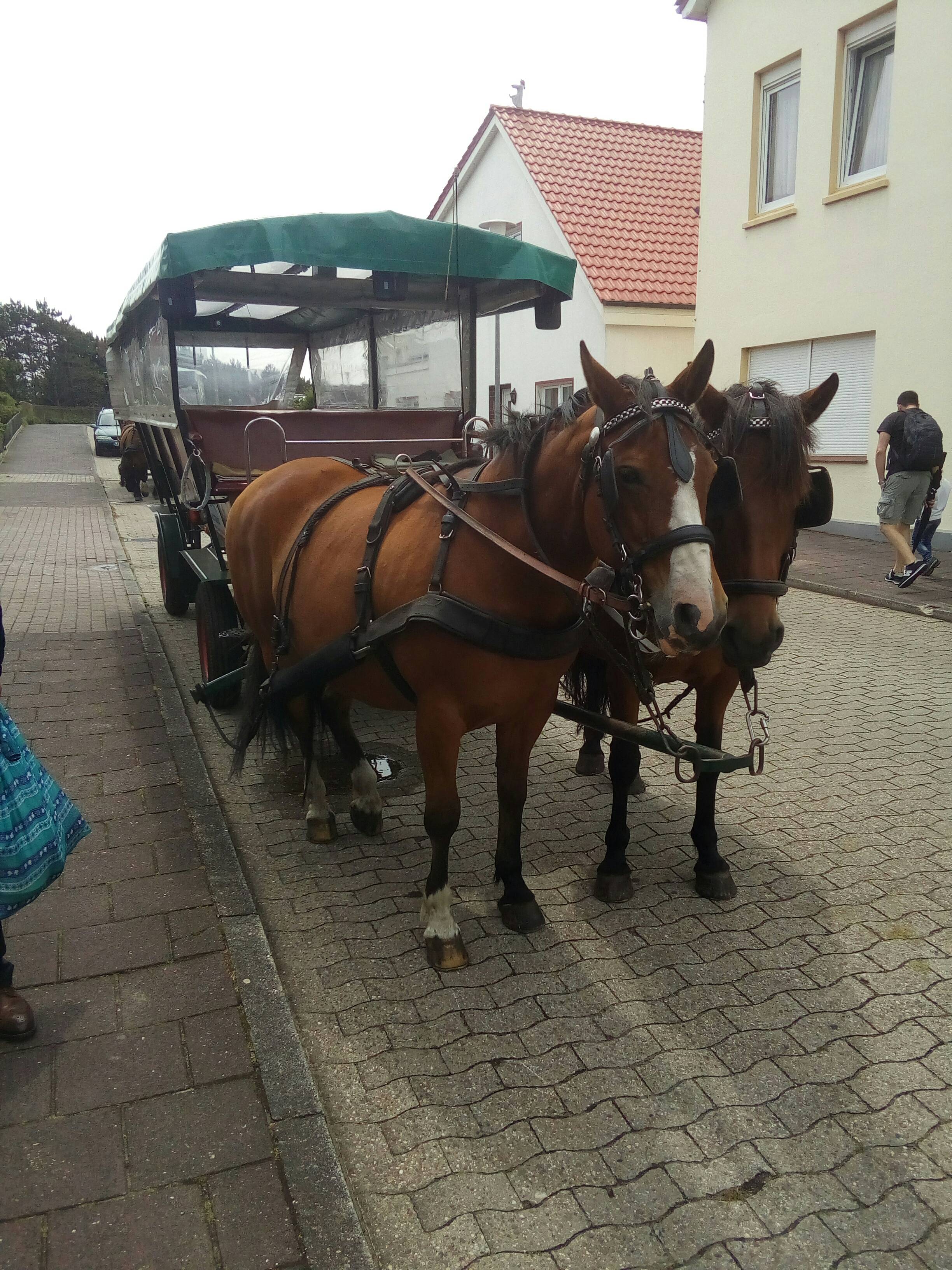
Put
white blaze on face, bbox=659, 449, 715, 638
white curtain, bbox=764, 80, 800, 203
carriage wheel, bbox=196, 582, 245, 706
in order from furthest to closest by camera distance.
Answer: white curtain, bbox=764, 80, 800, 203
carriage wheel, bbox=196, 582, 245, 706
white blaze on face, bbox=659, 449, 715, 638

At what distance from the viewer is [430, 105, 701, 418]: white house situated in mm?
13766

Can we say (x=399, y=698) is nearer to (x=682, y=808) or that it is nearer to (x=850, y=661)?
(x=682, y=808)

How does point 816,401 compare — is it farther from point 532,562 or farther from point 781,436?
point 532,562

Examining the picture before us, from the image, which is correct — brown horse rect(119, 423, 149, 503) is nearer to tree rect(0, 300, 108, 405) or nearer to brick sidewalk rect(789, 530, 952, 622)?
brick sidewalk rect(789, 530, 952, 622)

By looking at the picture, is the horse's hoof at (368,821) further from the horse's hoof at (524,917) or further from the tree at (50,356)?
the tree at (50,356)

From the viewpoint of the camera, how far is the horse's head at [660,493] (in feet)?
6.76

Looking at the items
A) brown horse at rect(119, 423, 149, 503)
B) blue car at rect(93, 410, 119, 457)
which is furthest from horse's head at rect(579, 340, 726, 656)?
blue car at rect(93, 410, 119, 457)

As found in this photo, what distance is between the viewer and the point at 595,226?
14.7 m

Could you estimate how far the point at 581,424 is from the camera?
96.2 inches

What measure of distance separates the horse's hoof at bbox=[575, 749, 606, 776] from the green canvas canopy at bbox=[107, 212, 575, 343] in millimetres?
2694

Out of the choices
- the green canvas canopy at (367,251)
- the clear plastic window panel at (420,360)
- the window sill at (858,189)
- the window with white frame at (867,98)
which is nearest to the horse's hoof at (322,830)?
the green canvas canopy at (367,251)

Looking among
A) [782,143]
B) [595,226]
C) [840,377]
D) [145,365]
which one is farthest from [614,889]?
[595,226]

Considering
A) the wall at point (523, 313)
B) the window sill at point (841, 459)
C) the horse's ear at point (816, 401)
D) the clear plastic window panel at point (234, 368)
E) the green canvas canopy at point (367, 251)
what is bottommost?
the window sill at point (841, 459)

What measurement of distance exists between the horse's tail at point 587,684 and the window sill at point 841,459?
8170 mm
